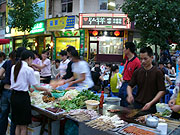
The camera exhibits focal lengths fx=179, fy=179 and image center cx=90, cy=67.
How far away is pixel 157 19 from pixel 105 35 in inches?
314

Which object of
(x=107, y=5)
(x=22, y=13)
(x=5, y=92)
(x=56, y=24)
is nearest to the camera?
(x=5, y=92)

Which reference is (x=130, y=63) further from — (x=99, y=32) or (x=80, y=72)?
(x=99, y=32)

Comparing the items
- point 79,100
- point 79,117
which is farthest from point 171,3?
point 79,117

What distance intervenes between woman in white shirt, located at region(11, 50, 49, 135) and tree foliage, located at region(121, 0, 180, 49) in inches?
199

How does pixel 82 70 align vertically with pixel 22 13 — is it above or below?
below

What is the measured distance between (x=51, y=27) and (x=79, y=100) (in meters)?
13.2

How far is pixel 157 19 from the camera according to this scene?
6.93 metres

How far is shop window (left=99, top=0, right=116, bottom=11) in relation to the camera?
48.5 ft

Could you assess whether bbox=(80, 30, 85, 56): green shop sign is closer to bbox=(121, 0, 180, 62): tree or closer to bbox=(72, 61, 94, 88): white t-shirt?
bbox=(121, 0, 180, 62): tree

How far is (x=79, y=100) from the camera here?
3822mm

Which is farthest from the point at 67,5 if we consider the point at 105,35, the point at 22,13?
the point at 105,35

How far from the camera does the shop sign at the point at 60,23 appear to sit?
14586mm

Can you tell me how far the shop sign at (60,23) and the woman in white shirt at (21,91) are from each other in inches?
453

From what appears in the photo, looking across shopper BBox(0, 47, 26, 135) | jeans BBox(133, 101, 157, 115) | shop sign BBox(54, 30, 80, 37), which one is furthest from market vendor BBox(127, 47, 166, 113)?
shop sign BBox(54, 30, 80, 37)
